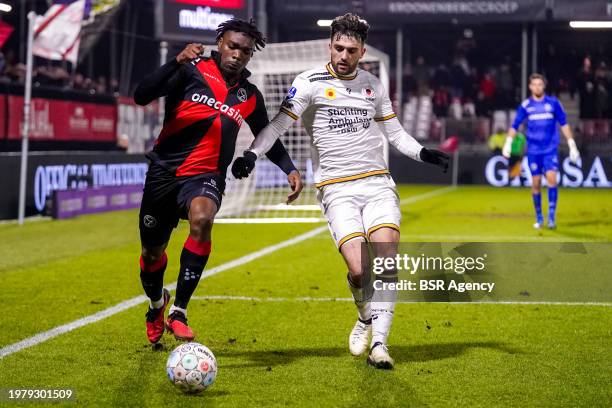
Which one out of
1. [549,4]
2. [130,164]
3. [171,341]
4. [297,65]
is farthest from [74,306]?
[549,4]

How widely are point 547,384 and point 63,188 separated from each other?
1407cm

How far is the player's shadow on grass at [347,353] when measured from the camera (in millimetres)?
6461

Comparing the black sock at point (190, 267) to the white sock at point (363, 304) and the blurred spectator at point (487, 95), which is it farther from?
the blurred spectator at point (487, 95)

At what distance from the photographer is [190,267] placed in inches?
255

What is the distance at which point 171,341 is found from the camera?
23.3ft

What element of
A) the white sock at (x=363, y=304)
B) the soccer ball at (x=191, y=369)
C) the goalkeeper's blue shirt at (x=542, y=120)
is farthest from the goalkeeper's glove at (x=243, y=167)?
the goalkeeper's blue shirt at (x=542, y=120)

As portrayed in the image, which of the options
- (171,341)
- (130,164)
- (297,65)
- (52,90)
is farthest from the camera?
(130,164)

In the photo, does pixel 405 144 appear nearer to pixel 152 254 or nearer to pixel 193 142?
pixel 193 142

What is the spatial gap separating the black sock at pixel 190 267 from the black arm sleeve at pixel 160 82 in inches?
34.8

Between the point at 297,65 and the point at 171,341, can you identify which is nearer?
the point at 171,341

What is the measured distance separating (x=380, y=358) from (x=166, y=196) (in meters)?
1.62

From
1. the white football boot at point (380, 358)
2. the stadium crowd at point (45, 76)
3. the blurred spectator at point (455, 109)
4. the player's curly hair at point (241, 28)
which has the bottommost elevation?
the white football boot at point (380, 358)

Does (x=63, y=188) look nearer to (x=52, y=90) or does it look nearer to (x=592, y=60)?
(x=52, y=90)

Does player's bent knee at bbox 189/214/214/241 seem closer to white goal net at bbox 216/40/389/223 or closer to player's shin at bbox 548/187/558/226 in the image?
white goal net at bbox 216/40/389/223
